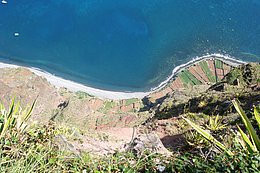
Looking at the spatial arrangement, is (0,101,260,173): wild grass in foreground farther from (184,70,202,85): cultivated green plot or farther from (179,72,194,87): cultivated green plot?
(184,70,202,85): cultivated green plot

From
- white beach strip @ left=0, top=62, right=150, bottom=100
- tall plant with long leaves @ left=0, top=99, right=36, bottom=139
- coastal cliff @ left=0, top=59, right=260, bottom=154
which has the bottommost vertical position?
tall plant with long leaves @ left=0, top=99, right=36, bottom=139

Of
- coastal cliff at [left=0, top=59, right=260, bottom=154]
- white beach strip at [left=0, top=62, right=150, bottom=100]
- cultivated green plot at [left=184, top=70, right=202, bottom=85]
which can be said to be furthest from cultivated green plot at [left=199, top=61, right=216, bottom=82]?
white beach strip at [left=0, top=62, right=150, bottom=100]

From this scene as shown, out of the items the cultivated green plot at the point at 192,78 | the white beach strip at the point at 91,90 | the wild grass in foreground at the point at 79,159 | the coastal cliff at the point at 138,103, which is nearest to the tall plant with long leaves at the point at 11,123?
the wild grass in foreground at the point at 79,159

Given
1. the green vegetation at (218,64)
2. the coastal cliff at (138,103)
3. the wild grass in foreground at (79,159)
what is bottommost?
the wild grass in foreground at (79,159)

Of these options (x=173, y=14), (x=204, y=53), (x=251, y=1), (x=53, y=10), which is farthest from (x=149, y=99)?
(x=251, y=1)

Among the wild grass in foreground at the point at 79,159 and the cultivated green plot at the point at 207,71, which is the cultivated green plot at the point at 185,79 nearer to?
the cultivated green plot at the point at 207,71

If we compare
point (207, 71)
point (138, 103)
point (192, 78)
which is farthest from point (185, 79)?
point (138, 103)

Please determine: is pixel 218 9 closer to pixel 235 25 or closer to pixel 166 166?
pixel 235 25

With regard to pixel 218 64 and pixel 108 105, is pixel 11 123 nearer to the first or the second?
pixel 108 105
